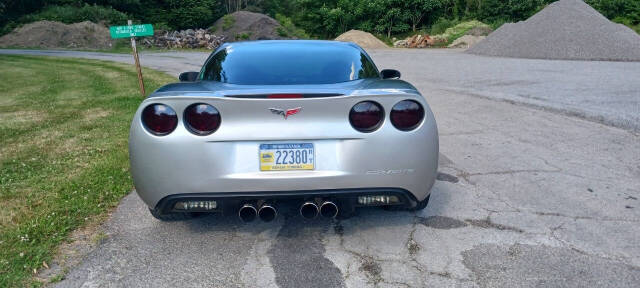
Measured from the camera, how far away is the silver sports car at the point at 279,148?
9.30 feet

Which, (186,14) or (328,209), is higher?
(328,209)

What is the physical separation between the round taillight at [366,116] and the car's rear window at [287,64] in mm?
694

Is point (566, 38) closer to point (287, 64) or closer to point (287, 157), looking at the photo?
point (287, 64)

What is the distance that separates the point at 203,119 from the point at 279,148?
19.9 inches

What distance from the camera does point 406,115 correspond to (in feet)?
9.77

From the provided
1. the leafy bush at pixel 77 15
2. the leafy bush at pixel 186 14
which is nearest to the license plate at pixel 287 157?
the leafy bush at pixel 77 15

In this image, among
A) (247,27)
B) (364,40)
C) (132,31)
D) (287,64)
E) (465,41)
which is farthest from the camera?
(247,27)

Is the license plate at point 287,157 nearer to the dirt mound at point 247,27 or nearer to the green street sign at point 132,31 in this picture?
the green street sign at point 132,31

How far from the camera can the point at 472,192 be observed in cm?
420

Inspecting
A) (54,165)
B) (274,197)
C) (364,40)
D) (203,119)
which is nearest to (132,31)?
(54,165)

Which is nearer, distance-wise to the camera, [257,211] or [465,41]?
[257,211]

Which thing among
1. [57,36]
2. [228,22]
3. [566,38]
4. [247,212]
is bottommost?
[57,36]

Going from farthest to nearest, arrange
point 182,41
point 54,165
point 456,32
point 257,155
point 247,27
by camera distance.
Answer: point 247,27
point 456,32
point 182,41
point 54,165
point 257,155

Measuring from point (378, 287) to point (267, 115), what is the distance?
47.2 inches
